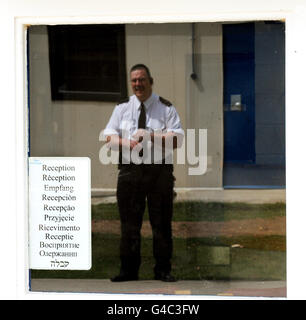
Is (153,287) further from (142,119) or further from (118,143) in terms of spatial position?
(142,119)

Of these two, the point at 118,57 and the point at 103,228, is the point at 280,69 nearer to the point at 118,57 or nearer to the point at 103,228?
the point at 118,57

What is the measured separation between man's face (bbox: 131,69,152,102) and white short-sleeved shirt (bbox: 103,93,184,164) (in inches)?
→ 1.1

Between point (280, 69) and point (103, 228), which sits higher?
point (280, 69)

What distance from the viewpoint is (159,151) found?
4500 millimetres

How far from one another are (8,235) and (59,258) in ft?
1.20

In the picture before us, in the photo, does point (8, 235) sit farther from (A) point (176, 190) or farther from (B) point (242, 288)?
(B) point (242, 288)

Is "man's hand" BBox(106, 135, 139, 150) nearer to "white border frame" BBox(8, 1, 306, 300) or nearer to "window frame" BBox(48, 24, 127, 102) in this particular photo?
"window frame" BBox(48, 24, 127, 102)

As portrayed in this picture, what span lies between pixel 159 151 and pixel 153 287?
883 mm

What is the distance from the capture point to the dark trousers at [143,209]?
179 inches

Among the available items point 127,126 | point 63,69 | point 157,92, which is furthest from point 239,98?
point 63,69

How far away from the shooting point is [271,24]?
4.27m

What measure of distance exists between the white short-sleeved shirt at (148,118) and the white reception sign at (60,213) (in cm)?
30
